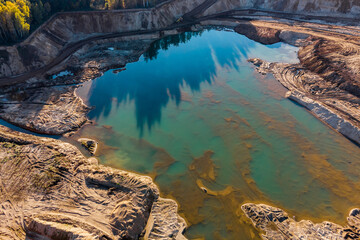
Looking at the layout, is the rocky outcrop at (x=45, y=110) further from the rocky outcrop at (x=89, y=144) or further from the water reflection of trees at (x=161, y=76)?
the rocky outcrop at (x=89, y=144)

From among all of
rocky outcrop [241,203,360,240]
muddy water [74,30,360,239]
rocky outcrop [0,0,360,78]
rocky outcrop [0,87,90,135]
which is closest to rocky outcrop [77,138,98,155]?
muddy water [74,30,360,239]

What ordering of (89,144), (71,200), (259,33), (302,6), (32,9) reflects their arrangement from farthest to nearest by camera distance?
(302,6) → (259,33) → (32,9) → (89,144) → (71,200)

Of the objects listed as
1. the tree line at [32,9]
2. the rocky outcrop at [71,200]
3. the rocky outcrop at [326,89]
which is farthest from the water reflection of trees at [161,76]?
the tree line at [32,9]

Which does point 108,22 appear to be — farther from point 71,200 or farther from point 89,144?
point 71,200

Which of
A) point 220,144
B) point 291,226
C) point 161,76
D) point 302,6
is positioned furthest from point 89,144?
point 302,6

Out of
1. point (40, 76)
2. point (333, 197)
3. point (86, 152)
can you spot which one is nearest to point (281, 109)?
point (333, 197)

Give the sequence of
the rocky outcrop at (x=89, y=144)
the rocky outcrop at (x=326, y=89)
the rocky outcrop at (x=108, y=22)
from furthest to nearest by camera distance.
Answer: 1. the rocky outcrop at (x=108, y=22)
2. the rocky outcrop at (x=326, y=89)
3. the rocky outcrop at (x=89, y=144)
